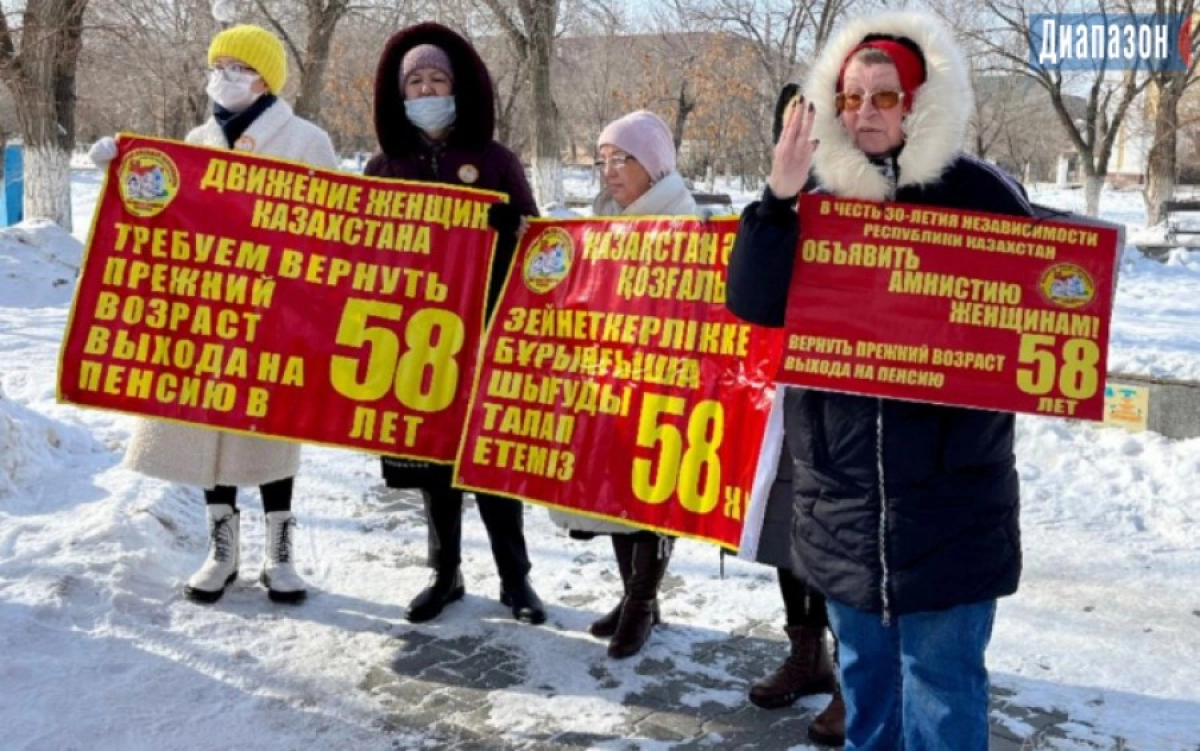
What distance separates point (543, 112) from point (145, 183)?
673 inches

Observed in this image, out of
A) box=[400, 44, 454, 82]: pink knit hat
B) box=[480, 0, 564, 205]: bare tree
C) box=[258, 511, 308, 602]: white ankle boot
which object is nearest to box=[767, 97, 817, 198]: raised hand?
box=[400, 44, 454, 82]: pink knit hat

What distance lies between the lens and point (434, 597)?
4426mm

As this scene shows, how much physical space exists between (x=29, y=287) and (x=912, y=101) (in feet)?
42.4

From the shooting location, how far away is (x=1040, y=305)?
2.71 meters

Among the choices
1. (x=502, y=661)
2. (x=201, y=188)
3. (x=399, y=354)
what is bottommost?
(x=502, y=661)

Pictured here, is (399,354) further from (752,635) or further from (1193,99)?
(1193,99)

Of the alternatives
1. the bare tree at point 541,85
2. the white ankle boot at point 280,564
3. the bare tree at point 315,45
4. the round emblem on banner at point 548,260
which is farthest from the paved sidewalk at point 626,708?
the bare tree at point 315,45

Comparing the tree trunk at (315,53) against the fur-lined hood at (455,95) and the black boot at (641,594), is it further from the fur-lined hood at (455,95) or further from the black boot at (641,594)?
the black boot at (641,594)

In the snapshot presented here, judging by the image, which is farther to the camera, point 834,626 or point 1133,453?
point 1133,453

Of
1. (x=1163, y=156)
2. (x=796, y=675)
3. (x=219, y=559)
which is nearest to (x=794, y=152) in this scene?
(x=796, y=675)

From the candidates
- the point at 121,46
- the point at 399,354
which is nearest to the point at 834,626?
the point at 399,354

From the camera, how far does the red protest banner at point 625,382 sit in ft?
12.3

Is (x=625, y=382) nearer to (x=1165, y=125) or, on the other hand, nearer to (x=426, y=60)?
(x=426, y=60)

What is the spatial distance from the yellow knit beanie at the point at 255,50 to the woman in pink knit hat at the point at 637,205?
1.28 m
